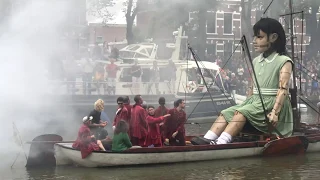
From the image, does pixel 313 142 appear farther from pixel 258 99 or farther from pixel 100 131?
pixel 100 131

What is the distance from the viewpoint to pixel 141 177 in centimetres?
1213

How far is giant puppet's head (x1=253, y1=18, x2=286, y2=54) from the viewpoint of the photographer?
14.1 meters

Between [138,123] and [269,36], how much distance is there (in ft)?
12.1

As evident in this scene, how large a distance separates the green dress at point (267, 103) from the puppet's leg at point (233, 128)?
0.43 feet

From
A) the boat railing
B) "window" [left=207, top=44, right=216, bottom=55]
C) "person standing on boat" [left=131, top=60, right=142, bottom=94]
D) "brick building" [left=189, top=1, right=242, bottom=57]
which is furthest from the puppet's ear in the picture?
"brick building" [left=189, top=1, right=242, bottom=57]

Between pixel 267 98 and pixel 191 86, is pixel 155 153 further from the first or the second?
pixel 191 86

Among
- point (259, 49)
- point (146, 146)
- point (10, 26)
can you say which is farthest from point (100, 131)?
point (259, 49)

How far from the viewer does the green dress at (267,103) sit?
1400 centimetres

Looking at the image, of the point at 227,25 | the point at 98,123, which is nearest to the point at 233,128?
the point at 98,123

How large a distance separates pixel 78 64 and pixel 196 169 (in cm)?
1108

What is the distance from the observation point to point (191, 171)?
12.8 meters

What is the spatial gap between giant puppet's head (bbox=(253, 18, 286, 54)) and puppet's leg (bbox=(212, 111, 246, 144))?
1745mm

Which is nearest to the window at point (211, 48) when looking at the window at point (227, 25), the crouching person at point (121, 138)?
the window at point (227, 25)

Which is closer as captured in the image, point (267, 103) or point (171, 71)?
point (267, 103)
